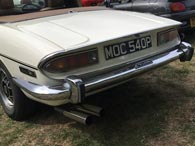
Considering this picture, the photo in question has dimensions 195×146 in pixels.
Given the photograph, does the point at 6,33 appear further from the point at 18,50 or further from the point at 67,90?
the point at 67,90

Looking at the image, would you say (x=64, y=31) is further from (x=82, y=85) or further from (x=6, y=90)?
(x=6, y=90)

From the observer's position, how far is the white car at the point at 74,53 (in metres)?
3.05

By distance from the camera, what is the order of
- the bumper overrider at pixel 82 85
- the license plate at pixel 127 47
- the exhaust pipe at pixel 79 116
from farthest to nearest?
the license plate at pixel 127 47 < the exhaust pipe at pixel 79 116 < the bumper overrider at pixel 82 85

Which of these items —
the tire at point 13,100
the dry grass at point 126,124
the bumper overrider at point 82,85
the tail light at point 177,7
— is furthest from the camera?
the tail light at point 177,7

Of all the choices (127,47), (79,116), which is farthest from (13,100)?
(127,47)

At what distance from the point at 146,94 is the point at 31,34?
1.79 m

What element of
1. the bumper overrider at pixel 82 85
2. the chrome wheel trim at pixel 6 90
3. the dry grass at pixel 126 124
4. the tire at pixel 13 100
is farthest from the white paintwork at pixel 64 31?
the dry grass at pixel 126 124

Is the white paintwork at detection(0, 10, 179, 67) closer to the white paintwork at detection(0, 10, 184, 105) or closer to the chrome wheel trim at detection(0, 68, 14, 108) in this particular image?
the white paintwork at detection(0, 10, 184, 105)

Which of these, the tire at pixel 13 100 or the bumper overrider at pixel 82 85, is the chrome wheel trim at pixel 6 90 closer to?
the tire at pixel 13 100

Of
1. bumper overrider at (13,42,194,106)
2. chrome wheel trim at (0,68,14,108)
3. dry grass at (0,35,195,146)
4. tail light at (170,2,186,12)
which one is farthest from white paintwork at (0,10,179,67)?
tail light at (170,2,186,12)

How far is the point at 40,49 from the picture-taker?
304cm

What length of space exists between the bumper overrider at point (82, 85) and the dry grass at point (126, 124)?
0.54 metres

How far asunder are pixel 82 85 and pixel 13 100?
44.6 inches

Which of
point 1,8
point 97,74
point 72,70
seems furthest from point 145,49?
point 1,8
